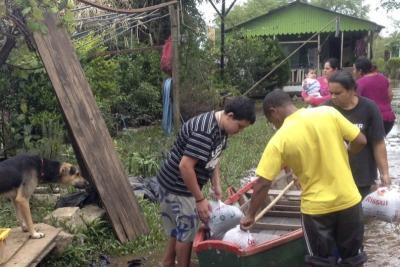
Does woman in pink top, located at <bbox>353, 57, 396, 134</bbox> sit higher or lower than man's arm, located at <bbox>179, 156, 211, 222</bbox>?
higher

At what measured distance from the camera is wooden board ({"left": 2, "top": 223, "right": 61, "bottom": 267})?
172 inches

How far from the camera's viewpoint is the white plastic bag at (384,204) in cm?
446

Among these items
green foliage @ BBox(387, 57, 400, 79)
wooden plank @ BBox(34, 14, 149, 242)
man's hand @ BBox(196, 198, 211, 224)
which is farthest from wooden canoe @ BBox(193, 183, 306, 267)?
green foliage @ BBox(387, 57, 400, 79)

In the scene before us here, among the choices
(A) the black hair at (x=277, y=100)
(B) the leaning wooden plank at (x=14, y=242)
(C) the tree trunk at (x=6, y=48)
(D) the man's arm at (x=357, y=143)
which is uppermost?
(C) the tree trunk at (x=6, y=48)

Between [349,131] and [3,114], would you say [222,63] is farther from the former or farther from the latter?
[349,131]

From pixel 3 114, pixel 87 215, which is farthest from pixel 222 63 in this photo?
pixel 87 215

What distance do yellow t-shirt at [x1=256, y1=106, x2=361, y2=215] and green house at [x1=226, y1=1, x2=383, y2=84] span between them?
21716 mm

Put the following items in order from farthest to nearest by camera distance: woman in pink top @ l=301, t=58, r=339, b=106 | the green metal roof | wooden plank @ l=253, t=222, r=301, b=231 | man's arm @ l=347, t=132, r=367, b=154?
1. the green metal roof
2. woman in pink top @ l=301, t=58, r=339, b=106
3. wooden plank @ l=253, t=222, r=301, b=231
4. man's arm @ l=347, t=132, r=367, b=154

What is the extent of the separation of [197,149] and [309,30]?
23851mm

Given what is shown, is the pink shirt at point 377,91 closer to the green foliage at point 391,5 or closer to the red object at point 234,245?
the red object at point 234,245

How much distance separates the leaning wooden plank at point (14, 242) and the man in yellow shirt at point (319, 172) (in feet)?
7.27

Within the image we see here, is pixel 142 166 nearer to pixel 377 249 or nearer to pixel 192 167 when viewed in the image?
pixel 377 249

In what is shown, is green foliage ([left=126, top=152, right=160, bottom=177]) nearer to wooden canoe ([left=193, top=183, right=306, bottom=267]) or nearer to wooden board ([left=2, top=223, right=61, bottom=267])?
wooden board ([left=2, top=223, right=61, bottom=267])


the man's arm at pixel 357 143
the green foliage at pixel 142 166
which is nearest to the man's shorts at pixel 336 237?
the man's arm at pixel 357 143
